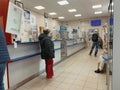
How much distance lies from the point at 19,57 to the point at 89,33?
12231mm

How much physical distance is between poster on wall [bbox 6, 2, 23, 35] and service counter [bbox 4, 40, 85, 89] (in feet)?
1.74

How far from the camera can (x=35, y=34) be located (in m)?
3.89

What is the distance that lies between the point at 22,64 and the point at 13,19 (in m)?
1.30

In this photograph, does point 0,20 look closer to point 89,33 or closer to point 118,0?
point 118,0

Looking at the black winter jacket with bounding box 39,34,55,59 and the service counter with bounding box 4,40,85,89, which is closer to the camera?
the service counter with bounding box 4,40,85,89

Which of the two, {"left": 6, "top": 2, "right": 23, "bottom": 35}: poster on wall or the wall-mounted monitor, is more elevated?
the wall-mounted monitor

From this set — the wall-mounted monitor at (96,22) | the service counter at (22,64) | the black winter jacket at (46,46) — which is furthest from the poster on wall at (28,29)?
the wall-mounted monitor at (96,22)

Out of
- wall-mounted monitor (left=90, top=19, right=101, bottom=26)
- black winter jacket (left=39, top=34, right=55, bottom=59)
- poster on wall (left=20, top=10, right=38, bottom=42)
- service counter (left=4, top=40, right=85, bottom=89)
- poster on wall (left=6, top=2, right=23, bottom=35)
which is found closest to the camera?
poster on wall (left=6, top=2, right=23, bottom=35)

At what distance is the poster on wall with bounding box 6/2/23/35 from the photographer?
2.31 metres

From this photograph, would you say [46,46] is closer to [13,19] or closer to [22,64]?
[22,64]

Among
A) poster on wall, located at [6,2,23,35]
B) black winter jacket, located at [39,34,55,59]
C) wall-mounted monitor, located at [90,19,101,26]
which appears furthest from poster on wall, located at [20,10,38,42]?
wall-mounted monitor, located at [90,19,101,26]

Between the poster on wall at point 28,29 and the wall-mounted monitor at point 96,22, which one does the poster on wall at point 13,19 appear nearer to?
the poster on wall at point 28,29

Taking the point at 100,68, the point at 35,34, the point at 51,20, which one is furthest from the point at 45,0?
the point at 51,20

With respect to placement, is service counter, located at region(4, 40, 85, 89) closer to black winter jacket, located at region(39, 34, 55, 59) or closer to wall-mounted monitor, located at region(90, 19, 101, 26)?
black winter jacket, located at region(39, 34, 55, 59)
